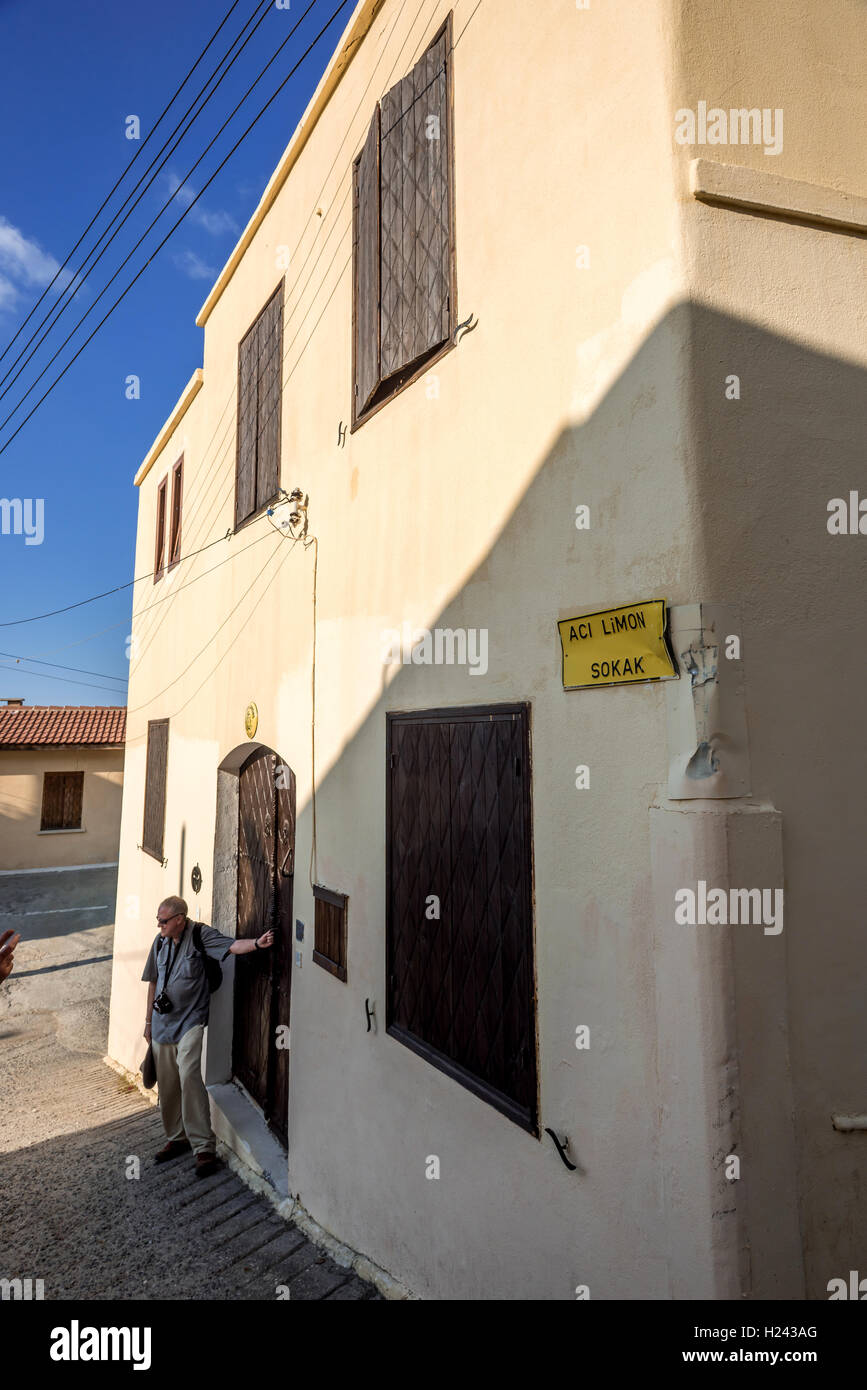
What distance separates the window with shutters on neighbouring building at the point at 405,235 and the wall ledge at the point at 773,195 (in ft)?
4.66

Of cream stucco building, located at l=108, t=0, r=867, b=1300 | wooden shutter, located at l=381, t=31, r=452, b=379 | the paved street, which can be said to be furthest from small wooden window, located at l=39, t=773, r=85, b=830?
wooden shutter, located at l=381, t=31, r=452, b=379

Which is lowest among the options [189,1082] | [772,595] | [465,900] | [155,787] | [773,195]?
[189,1082]

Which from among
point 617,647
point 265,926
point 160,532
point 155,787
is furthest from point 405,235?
point 155,787

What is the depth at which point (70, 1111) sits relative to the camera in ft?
25.1

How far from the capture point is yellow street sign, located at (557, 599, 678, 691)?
2342mm

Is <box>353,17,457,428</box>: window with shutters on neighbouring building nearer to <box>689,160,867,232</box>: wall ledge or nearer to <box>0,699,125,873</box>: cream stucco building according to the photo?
<box>689,160,867,232</box>: wall ledge

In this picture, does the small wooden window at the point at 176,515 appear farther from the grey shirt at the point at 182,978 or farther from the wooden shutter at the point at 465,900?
the wooden shutter at the point at 465,900

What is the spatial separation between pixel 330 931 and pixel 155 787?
211 inches

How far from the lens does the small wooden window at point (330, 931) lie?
4422mm

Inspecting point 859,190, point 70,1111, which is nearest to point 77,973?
point 70,1111

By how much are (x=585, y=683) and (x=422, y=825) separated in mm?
1313

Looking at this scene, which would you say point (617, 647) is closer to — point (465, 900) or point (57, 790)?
point (465, 900)

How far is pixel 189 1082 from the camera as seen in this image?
230 inches
